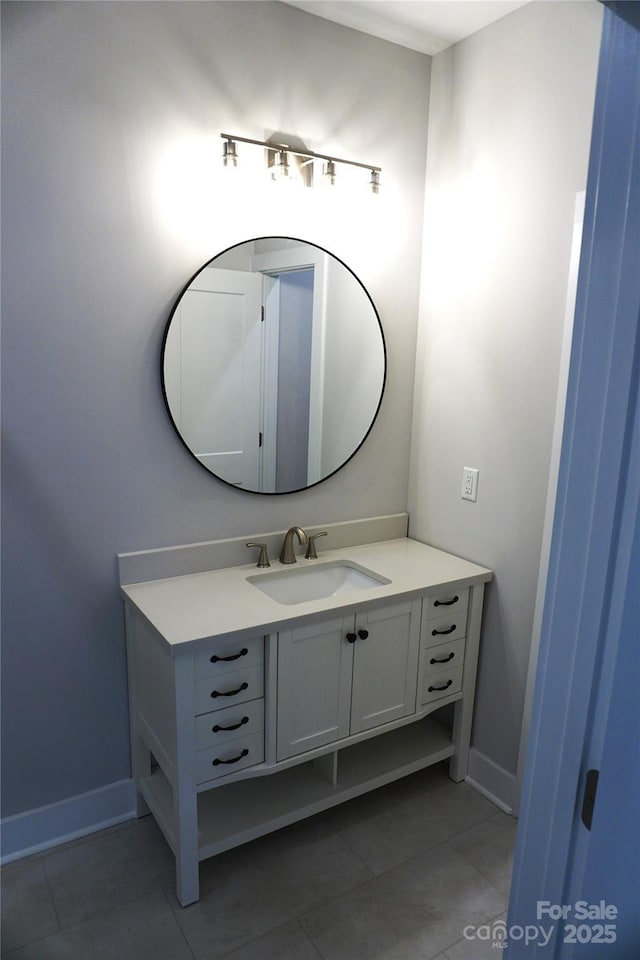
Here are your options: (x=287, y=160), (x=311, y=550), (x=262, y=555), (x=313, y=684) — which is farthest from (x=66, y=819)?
(x=287, y=160)

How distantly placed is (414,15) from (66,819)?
9.14 ft

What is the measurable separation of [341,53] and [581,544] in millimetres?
1995

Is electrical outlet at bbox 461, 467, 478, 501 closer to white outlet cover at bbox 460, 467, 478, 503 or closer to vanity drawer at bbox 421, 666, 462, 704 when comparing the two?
white outlet cover at bbox 460, 467, 478, 503

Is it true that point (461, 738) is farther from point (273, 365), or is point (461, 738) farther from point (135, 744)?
point (273, 365)

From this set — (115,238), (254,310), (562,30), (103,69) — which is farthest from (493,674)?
(103,69)

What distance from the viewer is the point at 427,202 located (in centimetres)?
244

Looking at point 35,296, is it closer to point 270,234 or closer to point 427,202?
point 270,234

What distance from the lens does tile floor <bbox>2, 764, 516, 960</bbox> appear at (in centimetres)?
172

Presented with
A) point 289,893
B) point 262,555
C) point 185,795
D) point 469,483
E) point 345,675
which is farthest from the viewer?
point 469,483

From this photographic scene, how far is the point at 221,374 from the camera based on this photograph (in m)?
2.11

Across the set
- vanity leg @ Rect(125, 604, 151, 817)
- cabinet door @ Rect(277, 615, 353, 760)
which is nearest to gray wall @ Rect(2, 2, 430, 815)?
vanity leg @ Rect(125, 604, 151, 817)

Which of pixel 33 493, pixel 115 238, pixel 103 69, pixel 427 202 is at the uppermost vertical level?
pixel 103 69

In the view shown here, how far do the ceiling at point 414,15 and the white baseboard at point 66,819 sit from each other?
8.45 ft

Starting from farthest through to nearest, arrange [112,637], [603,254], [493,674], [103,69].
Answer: [493,674], [112,637], [103,69], [603,254]
